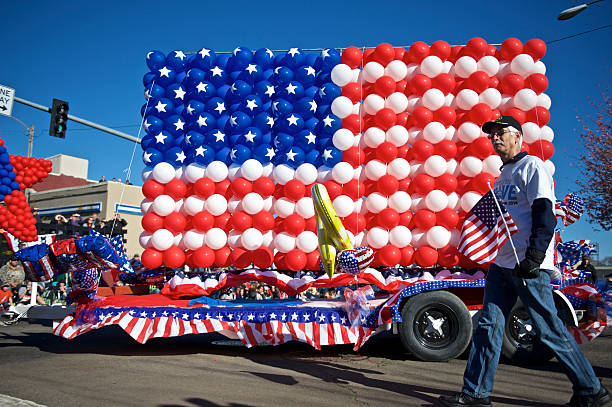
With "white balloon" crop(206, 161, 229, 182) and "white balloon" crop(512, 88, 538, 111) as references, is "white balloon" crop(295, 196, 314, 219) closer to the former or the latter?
"white balloon" crop(206, 161, 229, 182)

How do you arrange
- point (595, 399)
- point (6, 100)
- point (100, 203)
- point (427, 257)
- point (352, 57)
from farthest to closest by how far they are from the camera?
1. point (100, 203)
2. point (6, 100)
3. point (352, 57)
4. point (427, 257)
5. point (595, 399)

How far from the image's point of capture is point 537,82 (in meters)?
6.54

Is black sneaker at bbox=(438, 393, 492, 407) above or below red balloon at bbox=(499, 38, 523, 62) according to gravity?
below

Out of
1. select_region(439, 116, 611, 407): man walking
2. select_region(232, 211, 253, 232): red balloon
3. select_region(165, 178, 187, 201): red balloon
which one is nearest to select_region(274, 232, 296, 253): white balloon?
select_region(232, 211, 253, 232): red balloon

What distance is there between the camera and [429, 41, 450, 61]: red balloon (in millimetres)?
6773

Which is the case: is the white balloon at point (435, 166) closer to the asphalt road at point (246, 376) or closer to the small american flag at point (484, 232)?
the asphalt road at point (246, 376)

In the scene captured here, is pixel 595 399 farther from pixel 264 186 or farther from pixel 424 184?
pixel 264 186

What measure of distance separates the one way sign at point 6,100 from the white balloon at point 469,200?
406 inches

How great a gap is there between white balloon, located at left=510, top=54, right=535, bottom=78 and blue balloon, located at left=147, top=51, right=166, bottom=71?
507cm

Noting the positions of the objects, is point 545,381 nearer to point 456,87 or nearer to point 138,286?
point 456,87

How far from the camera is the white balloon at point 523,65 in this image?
258 inches

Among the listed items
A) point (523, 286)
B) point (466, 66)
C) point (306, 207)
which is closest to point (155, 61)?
point (306, 207)

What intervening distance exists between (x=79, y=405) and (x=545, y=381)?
12.3 feet

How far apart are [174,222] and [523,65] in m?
5.24
